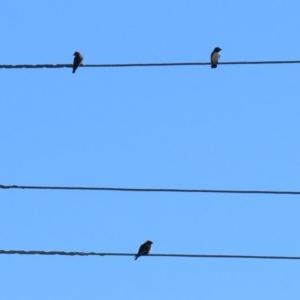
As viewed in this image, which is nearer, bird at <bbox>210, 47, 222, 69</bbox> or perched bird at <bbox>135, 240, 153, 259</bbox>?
perched bird at <bbox>135, 240, 153, 259</bbox>

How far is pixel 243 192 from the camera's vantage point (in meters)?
19.7

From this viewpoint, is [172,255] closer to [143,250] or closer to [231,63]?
[231,63]

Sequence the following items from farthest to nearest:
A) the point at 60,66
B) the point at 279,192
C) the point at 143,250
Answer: the point at 143,250 → the point at 60,66 → the point at 279,192

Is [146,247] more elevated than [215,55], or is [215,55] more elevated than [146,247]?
[215,55]

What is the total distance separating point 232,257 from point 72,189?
229 centimetres

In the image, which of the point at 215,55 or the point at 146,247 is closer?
the point at 146,247

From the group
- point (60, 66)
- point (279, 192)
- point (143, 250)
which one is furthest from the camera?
point (143, 250)

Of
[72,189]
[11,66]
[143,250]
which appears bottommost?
[143,250]

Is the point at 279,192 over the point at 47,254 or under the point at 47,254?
over

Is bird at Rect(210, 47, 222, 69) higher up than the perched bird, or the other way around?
bird at Rect(210, 47, 222, 69)

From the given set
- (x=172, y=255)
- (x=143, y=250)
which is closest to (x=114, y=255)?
(x=172, y=255)

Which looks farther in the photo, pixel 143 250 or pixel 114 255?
pixel 143 250

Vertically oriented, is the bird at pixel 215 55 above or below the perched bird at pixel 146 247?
above

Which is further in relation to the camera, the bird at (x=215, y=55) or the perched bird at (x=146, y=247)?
the bird at (x=215, y=55)
